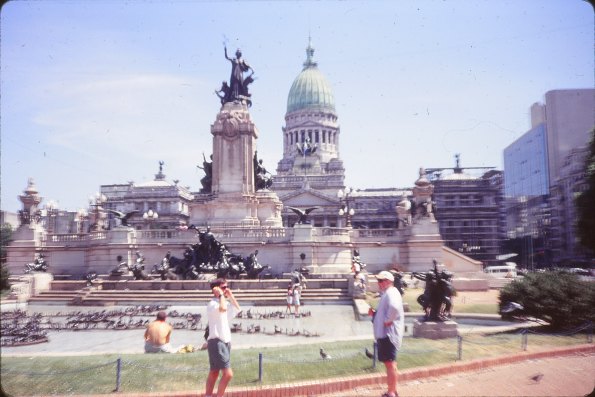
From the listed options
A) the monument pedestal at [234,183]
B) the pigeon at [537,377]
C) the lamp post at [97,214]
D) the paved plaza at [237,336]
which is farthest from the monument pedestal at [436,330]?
the lamp post at [97,214]

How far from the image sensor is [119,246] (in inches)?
1533

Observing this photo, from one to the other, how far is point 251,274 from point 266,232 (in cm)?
618

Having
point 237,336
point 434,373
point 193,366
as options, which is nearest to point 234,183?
point 237,336

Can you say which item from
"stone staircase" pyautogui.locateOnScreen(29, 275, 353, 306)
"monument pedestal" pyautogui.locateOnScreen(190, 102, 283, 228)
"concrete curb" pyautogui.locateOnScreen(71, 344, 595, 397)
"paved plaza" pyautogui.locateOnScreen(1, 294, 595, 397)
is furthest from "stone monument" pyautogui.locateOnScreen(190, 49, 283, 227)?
"concrete curb" pyautogui.locateOnScreen(71, 344, 595, 397)

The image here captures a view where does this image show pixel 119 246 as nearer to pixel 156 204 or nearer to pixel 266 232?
pixel 266 232

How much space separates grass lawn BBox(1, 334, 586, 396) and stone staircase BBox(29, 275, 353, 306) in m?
13.9

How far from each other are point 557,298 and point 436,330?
4485 mm

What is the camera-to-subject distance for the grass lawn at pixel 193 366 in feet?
32.3

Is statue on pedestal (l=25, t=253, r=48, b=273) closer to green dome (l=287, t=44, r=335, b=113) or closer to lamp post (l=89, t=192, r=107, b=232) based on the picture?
lamp post (l=89, t=192, r=107, b=232)

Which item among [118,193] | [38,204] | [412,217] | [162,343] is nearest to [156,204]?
[118,193]

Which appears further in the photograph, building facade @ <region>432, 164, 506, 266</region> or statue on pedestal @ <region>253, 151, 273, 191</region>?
building facade @ <region>432, 164, 506, 266</region>

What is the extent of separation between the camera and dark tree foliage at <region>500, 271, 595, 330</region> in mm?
15352

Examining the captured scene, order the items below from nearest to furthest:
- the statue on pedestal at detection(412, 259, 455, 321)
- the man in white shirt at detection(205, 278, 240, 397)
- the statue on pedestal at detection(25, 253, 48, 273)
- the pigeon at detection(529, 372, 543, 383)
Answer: the man in white shirt at detection(205, 278, 240, 397), the pigeon at detection(529, 372, 543, 383), the statue on pedestal at detection(412, 259, 455, 321), the statue on pedestal at detection(25, 253, 48, 273)

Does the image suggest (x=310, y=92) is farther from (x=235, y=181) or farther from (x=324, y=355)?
(x=324, y=355)
